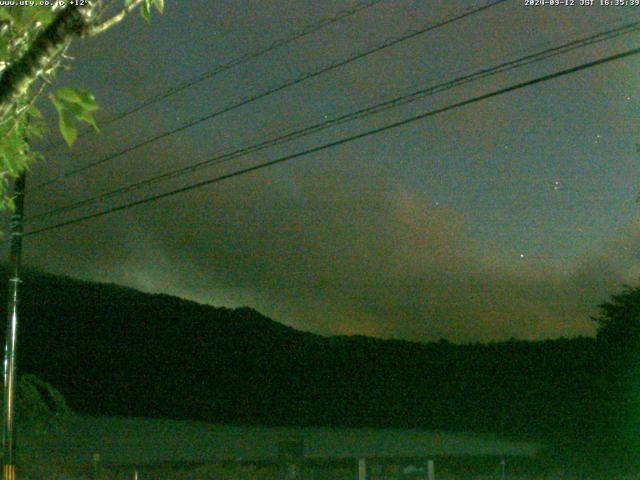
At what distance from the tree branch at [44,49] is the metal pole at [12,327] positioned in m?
13.3

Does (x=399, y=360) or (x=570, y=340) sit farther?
(x=399, y=360)

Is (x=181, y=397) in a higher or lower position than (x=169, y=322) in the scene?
lower

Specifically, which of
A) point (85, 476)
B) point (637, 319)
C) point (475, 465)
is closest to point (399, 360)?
point (637, 319)

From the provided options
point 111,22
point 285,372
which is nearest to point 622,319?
point 285,372

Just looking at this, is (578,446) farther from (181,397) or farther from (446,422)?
(181,397)

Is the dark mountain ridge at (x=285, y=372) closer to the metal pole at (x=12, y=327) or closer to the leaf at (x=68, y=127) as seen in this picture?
the metal pole at (x=12, y=327)

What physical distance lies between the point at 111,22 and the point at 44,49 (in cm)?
43

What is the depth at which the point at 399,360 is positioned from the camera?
4112 centimetres

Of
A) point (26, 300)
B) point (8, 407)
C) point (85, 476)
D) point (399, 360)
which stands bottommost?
point (85, 476)

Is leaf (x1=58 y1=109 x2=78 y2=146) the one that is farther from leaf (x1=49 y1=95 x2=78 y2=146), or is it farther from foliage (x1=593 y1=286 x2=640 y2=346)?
foliage (x1=593 y1=286 x2=640 y2=346)

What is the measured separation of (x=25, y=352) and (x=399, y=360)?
17.0m

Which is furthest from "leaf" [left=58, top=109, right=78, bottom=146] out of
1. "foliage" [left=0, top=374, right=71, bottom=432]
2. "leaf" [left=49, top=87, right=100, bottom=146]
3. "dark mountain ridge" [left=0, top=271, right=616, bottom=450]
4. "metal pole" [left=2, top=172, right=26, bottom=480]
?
"dark mountain ridge" [left=0, top=271, right=616, bottom=450]

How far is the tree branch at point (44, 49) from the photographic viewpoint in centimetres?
402

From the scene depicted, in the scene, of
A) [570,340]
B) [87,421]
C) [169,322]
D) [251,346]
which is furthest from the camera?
[169,322]
